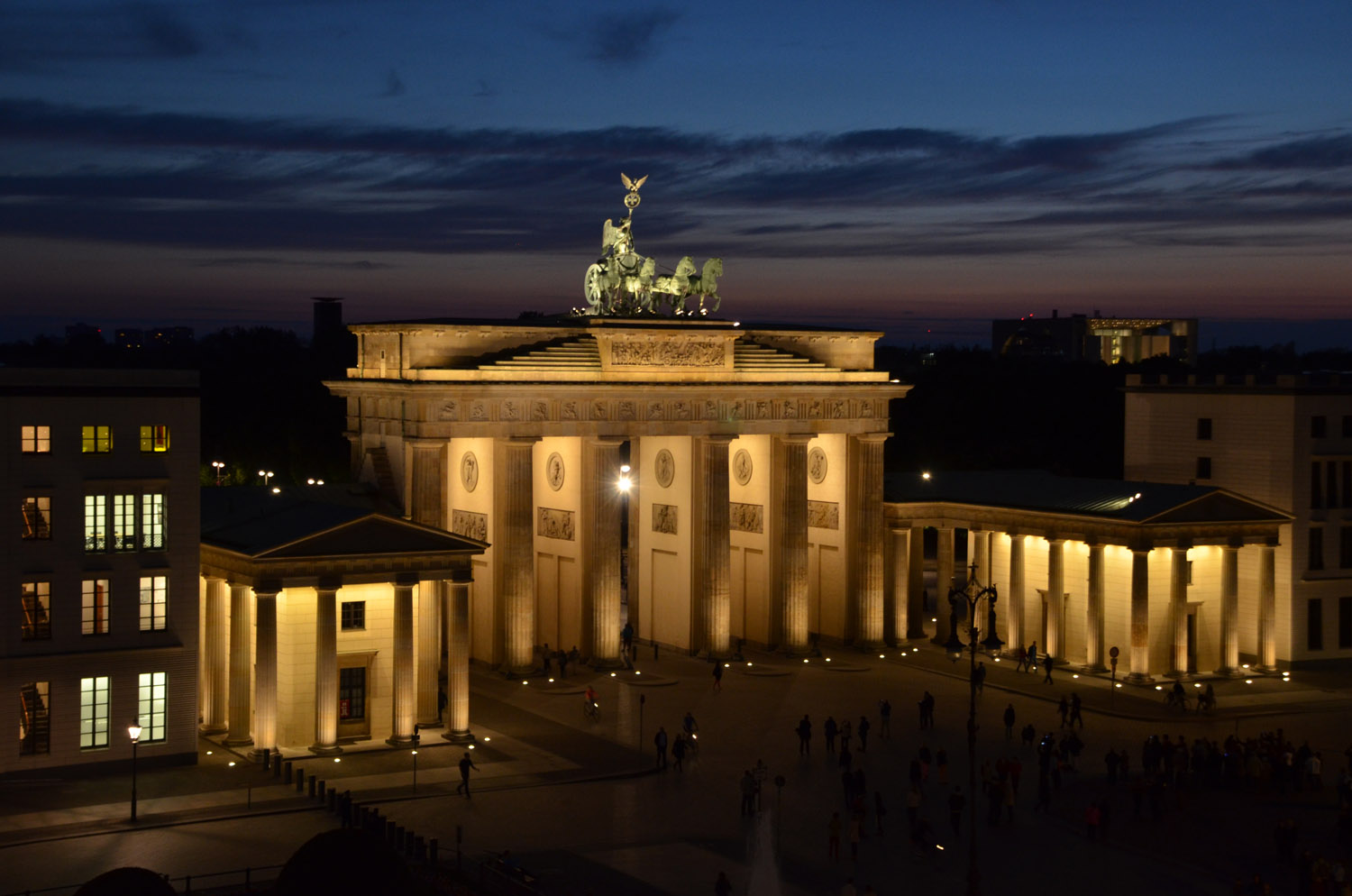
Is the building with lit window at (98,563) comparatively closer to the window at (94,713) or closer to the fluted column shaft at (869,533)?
the window at (94,713)

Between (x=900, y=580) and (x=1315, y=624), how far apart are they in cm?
1773

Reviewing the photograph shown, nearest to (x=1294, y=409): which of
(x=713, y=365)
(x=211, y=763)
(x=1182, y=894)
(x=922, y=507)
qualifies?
(x=922, y=507)

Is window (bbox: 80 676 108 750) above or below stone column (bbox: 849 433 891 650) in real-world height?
below

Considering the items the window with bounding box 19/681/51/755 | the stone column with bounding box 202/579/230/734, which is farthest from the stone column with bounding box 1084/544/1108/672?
the window with bounding box 19/681/51/755

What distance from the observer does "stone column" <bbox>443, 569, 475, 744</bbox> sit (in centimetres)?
5819

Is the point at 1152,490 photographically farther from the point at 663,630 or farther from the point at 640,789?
the point at 640,789

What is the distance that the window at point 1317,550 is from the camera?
74312mm

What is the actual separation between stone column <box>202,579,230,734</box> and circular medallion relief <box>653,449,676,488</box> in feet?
80.3

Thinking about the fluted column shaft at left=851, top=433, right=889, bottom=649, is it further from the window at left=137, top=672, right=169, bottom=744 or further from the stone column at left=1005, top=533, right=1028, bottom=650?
the window at left=137, top=672, right=169, bottom=744

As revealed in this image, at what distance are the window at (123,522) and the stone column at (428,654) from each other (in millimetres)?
9794

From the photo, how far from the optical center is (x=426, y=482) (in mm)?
68312

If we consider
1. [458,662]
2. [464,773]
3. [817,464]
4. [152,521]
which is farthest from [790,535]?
[152,521]

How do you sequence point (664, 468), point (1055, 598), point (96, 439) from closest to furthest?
1. point (96, 439)
2. point (1055, 598)
3. point (664, 468)

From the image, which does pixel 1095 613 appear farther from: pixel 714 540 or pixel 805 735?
pixel 805 735
